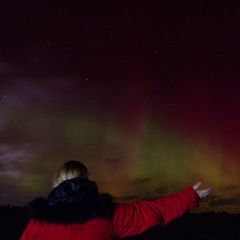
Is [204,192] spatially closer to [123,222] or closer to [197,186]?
[197,186]

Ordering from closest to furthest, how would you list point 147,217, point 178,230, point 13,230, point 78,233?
point 78,233 → point 147,217 → point 13,230 → point 178,230

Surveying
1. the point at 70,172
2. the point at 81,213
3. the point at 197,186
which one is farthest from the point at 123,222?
the point at 197,186

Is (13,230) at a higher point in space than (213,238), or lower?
higher

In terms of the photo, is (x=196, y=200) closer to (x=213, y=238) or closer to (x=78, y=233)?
(x=78, y=233)

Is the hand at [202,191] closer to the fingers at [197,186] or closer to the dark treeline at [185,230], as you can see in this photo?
the fingers at [197,186]

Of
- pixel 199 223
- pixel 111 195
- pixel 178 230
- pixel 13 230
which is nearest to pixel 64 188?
pixel 111 195

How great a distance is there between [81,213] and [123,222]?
0.94 ft

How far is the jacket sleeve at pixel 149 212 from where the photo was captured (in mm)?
2977

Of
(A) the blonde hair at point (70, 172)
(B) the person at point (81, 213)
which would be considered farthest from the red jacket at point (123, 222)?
(A) the blonde hair at point (70, 172)

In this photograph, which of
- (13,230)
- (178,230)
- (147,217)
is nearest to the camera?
(147,217)

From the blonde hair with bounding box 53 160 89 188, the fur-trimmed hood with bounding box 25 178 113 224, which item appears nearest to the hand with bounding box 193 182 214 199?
the fur-trimmed hood with bounding box 25 178 113 224

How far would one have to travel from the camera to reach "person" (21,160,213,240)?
2.86 metres

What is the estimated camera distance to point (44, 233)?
9.39 feet

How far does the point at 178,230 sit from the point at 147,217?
109247 millimetres
